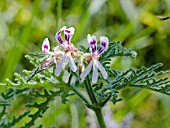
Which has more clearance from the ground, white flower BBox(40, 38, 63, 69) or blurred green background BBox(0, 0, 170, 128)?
blurred green background BBox(0, 0, 170, 128)

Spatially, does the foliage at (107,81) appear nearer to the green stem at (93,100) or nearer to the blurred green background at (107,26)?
the green stem at (93,100)

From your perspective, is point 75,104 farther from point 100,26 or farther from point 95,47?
point 95,47

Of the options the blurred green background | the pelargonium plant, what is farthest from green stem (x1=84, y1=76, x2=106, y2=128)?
the blurred green background

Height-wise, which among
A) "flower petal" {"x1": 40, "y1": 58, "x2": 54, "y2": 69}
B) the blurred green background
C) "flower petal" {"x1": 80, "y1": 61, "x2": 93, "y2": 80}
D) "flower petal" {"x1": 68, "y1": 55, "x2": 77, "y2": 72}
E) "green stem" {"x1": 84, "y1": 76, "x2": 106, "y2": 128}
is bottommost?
"green stem" {"x1": 84, "y1": 76, "x2": 106, "y2": 128}

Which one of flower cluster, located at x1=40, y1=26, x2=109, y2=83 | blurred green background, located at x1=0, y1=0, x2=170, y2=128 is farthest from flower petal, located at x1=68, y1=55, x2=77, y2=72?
blurred green background, located at x1=0, y1=0, x2=170, y2=128

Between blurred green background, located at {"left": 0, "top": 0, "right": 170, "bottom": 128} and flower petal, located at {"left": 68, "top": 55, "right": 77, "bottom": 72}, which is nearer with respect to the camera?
flower petal, located at {"left": 68, "top": 55, "right": 77, "bottom": 72}

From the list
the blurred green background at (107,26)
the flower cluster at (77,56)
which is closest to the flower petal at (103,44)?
the flower cluster at (77,56)

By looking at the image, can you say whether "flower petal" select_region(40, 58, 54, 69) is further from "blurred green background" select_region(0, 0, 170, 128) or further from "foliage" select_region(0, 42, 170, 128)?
"blurred green background" select_region(0, 0, 170, 128)

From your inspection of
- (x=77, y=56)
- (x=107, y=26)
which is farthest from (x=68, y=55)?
(x=107, y=26)

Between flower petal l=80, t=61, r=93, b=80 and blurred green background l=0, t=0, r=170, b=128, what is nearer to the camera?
flower petal l=80, t=61, r=93, b=80

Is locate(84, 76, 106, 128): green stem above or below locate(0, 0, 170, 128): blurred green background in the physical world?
below

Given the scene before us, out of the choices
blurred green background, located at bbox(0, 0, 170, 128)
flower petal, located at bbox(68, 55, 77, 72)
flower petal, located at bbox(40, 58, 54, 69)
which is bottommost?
flower petal, located at bbox(68, 55, 77, 72)
